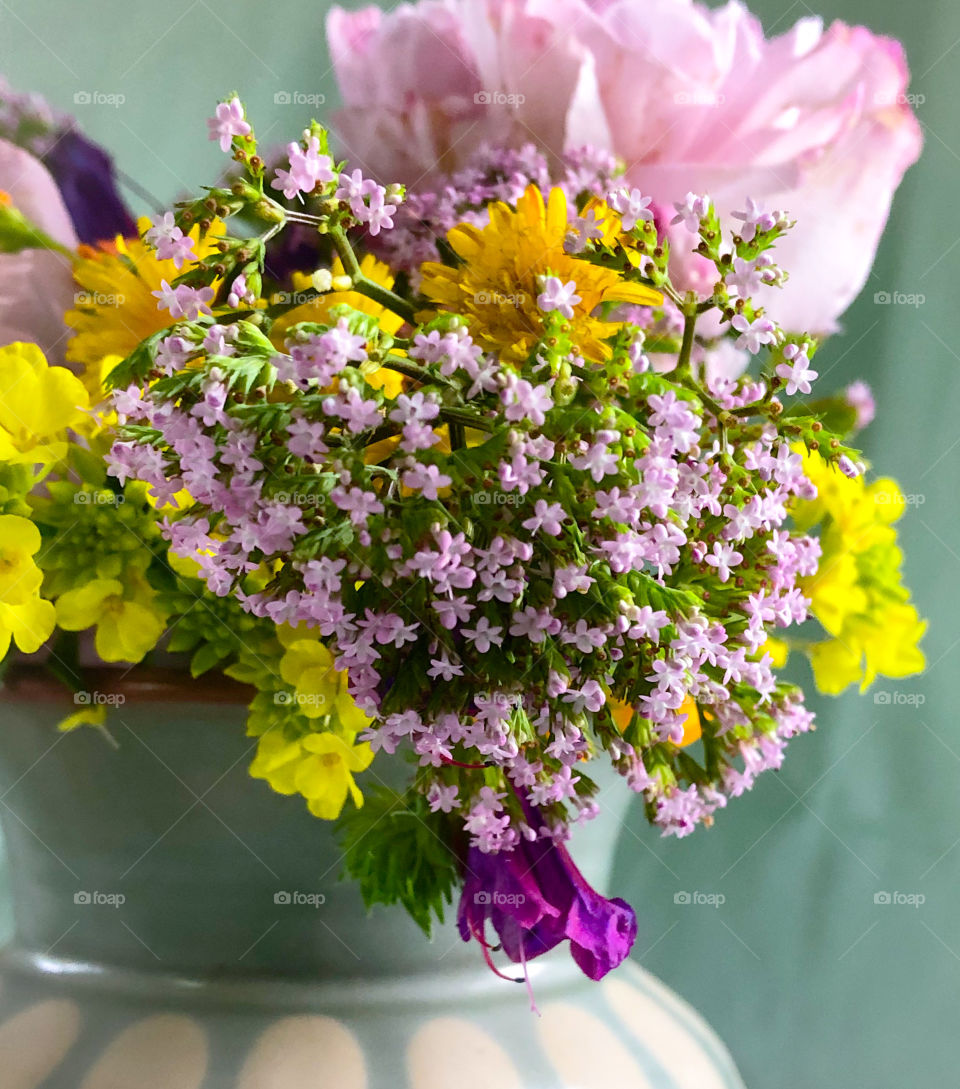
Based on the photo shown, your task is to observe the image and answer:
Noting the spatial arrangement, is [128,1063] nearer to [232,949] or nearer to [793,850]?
[232,949]

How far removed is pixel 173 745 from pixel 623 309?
277 mm

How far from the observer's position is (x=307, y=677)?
0.41 metres

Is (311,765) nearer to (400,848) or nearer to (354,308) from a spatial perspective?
(400,848)

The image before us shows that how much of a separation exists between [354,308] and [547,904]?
241 mm

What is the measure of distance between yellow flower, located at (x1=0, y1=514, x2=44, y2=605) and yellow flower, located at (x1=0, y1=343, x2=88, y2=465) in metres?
0.03

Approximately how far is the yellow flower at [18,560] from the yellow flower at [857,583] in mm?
342

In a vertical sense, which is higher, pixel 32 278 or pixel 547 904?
pixel 32 278

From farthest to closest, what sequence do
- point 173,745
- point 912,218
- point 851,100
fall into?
point 912,218 < point 851,100 < point 173,745

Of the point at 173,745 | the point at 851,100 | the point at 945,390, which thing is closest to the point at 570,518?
the point at 173,745

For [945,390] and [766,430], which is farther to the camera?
[945,390]

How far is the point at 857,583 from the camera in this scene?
1.79ft

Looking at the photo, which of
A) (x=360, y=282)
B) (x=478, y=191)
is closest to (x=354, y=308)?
(x=360, y=282)

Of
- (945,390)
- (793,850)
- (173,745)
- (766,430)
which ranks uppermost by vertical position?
(766,430)

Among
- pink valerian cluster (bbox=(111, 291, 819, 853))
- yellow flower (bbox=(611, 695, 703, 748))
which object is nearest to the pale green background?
yellow flower (bbox=(611, 695, 703, 748))
